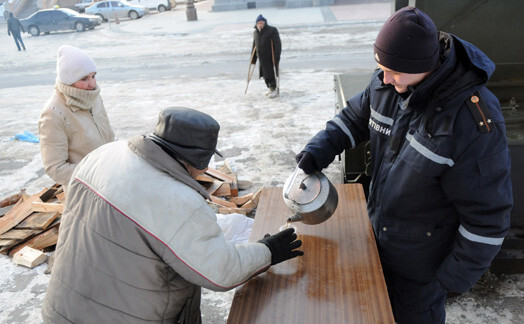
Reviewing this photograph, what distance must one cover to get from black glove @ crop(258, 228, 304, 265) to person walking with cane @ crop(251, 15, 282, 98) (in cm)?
677

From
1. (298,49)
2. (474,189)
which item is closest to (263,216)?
(474,189)

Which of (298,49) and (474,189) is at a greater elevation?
(474,189)

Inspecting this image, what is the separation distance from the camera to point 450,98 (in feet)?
6.28

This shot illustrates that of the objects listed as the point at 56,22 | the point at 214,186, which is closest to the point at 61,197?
the point at 214,186

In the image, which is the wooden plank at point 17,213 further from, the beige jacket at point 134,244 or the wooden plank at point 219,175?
the beige jacket at point 134,244

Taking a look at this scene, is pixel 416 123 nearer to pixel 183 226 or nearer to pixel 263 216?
pixel 263 216

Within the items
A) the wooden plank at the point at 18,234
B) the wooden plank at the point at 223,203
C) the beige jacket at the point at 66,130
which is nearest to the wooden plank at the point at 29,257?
the wooden plank at the point at 18,234

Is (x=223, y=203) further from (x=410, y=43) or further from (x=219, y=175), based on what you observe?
(x=410, y=43)

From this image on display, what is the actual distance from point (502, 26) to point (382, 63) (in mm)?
2839

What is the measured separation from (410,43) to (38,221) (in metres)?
4.20

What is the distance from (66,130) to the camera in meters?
3.39

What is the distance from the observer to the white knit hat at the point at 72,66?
10.8 feet

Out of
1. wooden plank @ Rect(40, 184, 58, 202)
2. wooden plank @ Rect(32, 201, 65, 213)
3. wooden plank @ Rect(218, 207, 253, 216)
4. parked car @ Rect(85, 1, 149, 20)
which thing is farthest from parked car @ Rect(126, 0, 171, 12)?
wooden plank @ Rect(218, 207, 253, 216)

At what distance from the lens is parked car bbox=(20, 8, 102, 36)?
22.2 meters
